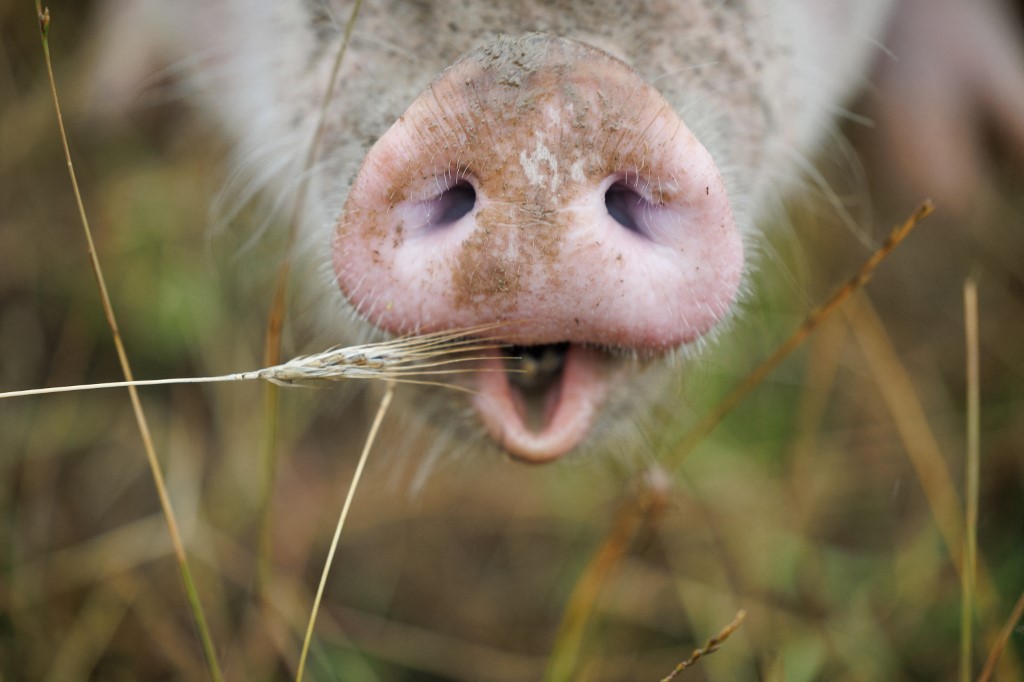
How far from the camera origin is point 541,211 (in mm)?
711

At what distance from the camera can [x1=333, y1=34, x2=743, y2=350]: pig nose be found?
0.72 m

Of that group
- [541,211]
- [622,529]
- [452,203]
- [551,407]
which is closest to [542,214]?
[541,211]

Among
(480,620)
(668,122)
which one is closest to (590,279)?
(668,122)

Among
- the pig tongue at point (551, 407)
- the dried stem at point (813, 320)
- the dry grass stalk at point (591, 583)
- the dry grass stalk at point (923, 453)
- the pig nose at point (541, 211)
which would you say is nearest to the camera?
the pig nose at point (541, 211)

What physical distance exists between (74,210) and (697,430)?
1.50 meters

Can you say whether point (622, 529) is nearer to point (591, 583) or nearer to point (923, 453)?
point (591, 583)

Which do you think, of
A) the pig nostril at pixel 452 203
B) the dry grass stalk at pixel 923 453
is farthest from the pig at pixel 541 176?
the dry grass stalk at pixel 923 453

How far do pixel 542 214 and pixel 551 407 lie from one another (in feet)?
0.85

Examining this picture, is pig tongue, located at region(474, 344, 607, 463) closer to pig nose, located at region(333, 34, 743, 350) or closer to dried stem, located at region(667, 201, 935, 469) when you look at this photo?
pig nose, located at region(333, 34, 743, 350)

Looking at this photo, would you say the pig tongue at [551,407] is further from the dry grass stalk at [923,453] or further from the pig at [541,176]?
the dry grass stalk at [923,453]

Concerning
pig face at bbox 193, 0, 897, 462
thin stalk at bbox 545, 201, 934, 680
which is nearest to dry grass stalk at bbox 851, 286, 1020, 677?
thin stalk at bbox 545, 201, 934, 680

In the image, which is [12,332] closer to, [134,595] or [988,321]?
[134,595]

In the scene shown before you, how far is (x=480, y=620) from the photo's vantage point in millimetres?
1451

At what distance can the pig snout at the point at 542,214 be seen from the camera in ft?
2.35
